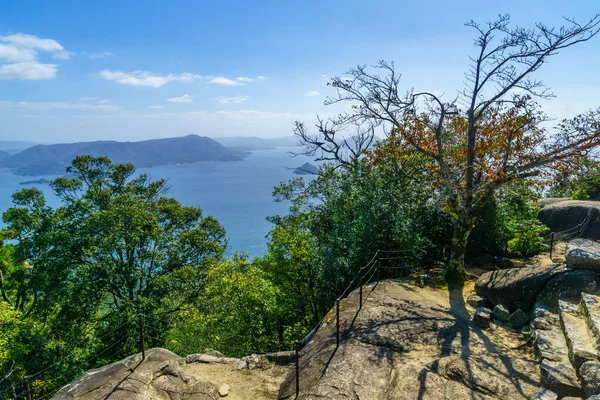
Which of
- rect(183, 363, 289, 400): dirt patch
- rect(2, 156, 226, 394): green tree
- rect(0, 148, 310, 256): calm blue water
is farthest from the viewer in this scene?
rect(0, 148, 310, 256): calm blue water

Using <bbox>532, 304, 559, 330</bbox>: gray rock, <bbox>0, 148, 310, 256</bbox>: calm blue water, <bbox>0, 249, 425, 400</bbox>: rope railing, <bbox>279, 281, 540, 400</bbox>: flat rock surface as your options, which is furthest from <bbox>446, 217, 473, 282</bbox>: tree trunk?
<bbox>0, 148, 310, 256</bbox>: calm blue water

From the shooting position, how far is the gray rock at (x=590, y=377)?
542 cm

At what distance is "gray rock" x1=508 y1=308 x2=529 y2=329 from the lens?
28.8 ft

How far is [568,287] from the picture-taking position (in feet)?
29.0

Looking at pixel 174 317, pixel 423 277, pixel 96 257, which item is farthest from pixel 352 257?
pixel 96 257

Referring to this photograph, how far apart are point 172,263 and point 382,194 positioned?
1402 cm

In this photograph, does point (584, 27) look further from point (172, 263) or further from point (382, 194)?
point (172, 263)

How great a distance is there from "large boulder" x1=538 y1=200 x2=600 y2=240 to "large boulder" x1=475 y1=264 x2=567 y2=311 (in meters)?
7.87

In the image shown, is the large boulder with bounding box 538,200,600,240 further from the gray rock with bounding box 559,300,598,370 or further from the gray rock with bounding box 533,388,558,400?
the gray rock with bounding box 533,388,558,400

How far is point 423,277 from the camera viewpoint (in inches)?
463

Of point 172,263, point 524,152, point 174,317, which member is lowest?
point 174,317

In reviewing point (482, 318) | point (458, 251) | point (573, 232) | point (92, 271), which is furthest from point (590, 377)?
point (92, 271)

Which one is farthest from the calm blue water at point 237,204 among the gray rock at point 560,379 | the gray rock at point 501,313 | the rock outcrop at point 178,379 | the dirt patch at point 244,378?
the gray rock at point 560,379

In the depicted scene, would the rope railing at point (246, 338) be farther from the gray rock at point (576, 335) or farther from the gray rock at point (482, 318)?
the gray rock at point (576, 335)
